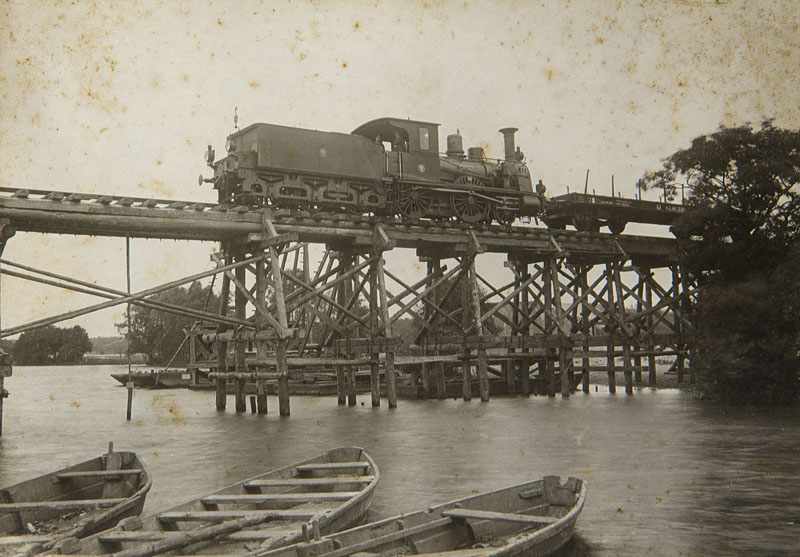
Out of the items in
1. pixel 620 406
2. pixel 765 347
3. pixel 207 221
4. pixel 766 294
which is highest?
pixel 207 221

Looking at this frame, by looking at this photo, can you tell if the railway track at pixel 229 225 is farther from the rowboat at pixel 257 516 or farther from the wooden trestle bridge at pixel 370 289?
the rowboat at pixel 257 516

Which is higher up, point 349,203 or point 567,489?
point 349,203

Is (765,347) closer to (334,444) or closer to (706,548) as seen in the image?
(334,444)

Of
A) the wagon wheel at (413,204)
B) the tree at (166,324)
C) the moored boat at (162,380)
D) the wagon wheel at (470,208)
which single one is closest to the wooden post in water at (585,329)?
the wagon wheel at (470,208)

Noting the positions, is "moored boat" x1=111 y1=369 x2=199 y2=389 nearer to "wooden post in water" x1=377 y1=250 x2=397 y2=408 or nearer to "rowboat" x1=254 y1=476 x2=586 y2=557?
"wooden post in water" x1=377 y1=250 x2=397 y2=408

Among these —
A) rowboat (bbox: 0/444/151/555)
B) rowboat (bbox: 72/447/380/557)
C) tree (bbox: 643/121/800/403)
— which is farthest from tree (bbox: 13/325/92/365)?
rowboat (bbox: 72/447/380/557)

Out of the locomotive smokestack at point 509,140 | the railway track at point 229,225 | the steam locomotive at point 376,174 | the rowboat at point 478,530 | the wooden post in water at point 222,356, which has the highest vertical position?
the locomotive smokestack at point 509,140

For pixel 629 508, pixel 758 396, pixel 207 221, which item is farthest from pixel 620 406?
pixel 629 508
